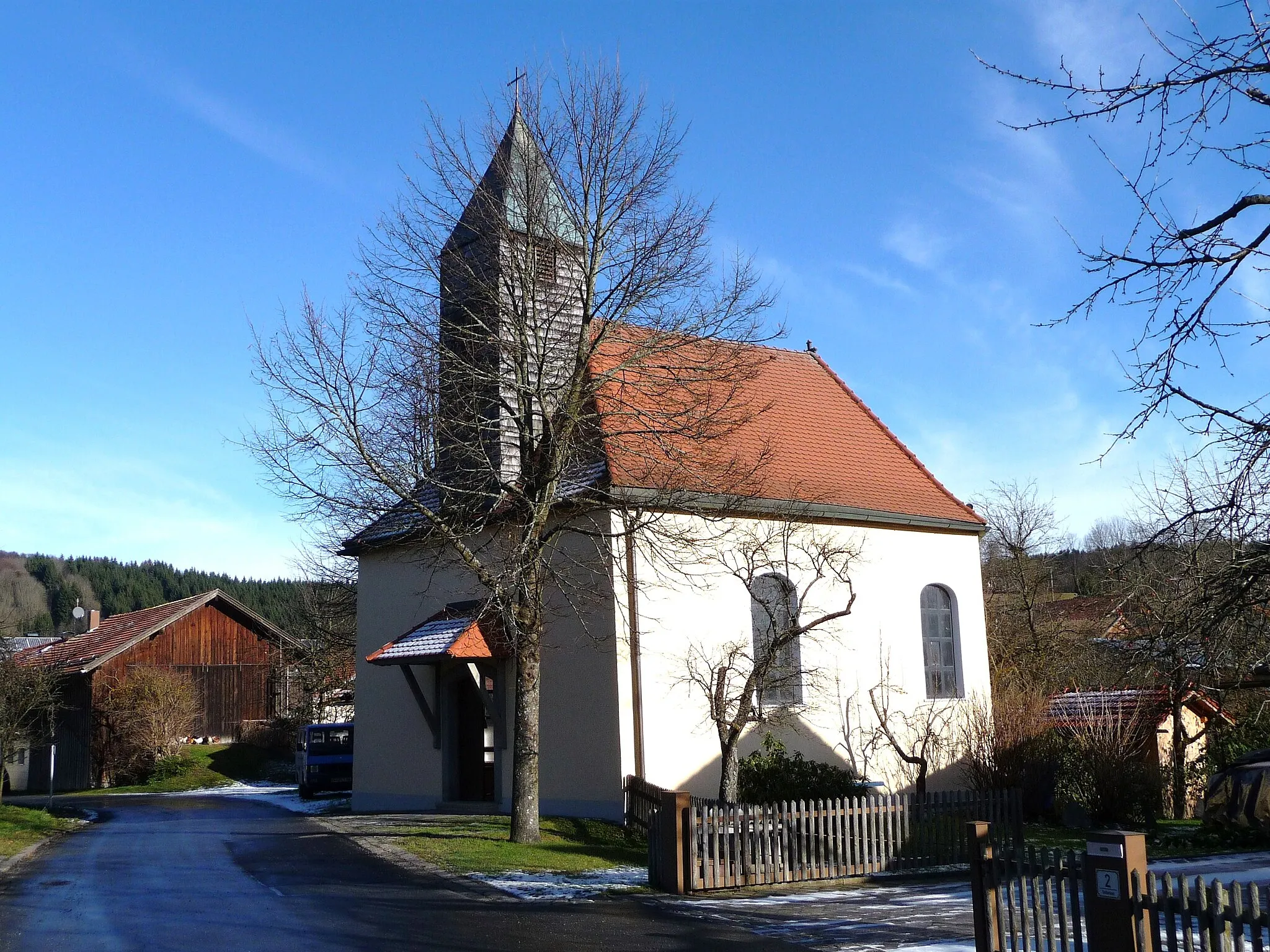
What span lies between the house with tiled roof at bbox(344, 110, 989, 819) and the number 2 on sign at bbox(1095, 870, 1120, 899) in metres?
8.79

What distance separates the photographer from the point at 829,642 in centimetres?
1975

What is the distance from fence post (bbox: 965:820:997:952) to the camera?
873 cm

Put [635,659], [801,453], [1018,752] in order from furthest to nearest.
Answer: [801,453] → [1018,752] → [635,659]

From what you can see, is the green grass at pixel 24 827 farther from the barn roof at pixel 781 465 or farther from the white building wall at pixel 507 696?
the barn roof at pixel 781 465

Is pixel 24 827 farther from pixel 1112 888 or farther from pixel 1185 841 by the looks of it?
pixel 1185 841

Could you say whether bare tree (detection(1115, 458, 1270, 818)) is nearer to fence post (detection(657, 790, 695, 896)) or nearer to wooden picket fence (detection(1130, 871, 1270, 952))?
wooden picket fence (detection(1130, 871, 1270, 952))

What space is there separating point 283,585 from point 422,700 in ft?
268

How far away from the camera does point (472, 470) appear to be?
49.9 feet

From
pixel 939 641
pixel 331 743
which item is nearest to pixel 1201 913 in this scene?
pixel 939 641

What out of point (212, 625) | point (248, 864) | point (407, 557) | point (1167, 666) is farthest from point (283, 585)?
point (1167, 666)

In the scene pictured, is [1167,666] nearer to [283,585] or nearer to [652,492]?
[652,492]

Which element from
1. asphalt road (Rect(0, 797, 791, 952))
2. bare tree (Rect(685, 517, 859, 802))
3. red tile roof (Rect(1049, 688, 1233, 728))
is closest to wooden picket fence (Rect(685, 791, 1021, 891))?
asphalt road (Rect(0, 797, 791, 952))

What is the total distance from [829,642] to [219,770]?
84.9ft

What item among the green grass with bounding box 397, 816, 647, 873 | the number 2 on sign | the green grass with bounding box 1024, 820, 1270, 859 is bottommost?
the green grass with bounding box 1024, 820, 1270, 859
